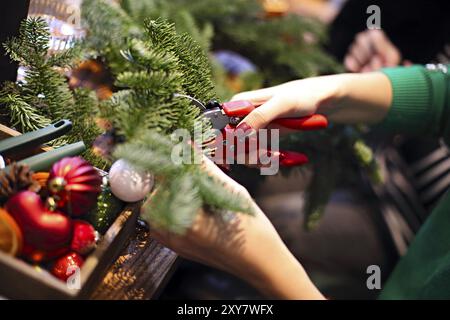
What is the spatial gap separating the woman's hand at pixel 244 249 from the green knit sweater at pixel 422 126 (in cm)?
29

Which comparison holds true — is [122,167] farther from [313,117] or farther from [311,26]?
[311,26]

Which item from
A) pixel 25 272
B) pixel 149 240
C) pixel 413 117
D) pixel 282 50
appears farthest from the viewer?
pixel 282 50

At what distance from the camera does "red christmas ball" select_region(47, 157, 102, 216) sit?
1.48 feet

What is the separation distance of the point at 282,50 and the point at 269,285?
577 millimetres

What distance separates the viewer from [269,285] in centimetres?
50

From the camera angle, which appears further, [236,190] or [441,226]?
[441,226]

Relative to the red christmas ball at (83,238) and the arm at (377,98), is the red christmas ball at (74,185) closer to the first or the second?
the red christmas ball at (83,238)

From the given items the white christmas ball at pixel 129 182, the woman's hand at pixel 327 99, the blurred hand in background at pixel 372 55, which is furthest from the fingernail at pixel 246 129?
the blurred hand in background at pixel 372 55

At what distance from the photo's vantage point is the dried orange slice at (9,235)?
0.42 meters

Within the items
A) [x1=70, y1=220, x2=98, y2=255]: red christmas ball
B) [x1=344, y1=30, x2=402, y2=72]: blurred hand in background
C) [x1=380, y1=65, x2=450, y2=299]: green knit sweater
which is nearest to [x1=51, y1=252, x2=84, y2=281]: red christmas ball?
[x1=70, y1=220, x2=98, y2=255]: red christmas ball

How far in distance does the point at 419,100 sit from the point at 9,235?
0.60m

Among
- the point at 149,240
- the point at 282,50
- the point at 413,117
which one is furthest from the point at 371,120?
the point at 149,240

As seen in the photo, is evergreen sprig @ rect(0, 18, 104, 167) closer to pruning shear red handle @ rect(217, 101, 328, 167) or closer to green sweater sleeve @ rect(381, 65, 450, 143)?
pruning shear red handle @ rect(217, 101, 328, 167)

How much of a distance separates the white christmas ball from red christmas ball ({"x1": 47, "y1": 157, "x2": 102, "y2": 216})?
2 cm
